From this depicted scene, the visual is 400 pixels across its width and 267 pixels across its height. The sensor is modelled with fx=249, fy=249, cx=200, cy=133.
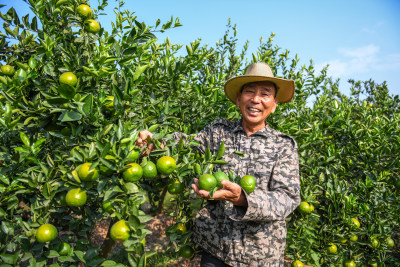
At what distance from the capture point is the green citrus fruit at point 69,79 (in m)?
1.56

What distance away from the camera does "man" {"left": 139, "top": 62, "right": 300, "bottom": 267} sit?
1967 millimetres

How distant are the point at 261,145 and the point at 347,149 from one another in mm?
2083

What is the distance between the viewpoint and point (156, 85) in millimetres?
2471

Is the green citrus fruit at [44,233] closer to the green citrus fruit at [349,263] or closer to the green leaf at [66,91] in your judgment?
the green leaf at [66,91]

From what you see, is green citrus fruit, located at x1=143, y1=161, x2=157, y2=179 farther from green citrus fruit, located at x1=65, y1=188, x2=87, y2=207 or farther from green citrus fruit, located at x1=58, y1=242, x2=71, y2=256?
green citrus fruit, located at x1=58, y1=242, x2=71, y2=256

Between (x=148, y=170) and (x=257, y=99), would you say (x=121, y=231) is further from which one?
(x=257, y=99)

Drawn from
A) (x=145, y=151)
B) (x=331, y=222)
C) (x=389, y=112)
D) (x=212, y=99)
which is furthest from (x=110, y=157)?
(x=389, y=112)

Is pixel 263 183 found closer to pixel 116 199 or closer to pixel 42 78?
pixel 116 199

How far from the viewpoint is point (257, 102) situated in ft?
7.27

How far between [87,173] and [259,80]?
1.64 meters

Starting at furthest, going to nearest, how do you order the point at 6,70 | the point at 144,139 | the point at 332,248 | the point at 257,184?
the point at 332,248
the point at 257,184
the point at 6,70
the point at 144,139

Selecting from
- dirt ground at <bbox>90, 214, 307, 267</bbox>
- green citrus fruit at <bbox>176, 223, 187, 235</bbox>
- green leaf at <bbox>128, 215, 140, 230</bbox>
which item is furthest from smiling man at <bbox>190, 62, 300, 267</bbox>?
dirt ground at <bbox>90, 214, 307, 267</bbox>

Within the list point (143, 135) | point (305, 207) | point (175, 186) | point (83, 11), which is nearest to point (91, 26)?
point (83, 11)

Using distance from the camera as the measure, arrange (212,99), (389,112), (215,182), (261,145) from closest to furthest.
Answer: (215,182) < (261,145) < (212,99) < (389,112)
